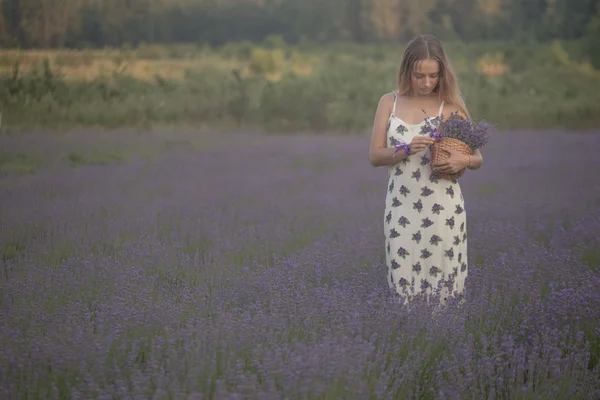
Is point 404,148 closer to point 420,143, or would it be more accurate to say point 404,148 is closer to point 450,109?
point 420,143

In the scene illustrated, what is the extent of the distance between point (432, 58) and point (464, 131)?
11.6 inches

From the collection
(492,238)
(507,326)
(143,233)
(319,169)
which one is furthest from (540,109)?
(507,326)

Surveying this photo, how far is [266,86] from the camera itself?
7234 mm

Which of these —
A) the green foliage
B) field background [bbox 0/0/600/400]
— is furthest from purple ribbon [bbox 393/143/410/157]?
the green foliage

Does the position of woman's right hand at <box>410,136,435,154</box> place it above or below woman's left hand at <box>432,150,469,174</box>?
above

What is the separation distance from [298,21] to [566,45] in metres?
2.54

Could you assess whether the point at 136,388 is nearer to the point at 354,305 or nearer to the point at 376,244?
the point at 354,305

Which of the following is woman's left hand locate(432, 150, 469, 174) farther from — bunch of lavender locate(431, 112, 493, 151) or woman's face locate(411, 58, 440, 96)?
woman's face locate(411, 58, 440, 96)

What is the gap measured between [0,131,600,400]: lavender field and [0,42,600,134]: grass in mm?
170

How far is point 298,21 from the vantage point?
7355mm

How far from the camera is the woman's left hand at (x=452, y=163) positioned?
134 inches

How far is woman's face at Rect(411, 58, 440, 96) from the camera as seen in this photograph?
3455 millimetres

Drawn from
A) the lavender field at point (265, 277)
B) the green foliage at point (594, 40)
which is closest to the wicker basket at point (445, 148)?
the lavender field at point (265, 277)

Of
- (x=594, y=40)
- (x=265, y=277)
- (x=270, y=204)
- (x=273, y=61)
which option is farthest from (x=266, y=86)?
(x=265, y=277)
